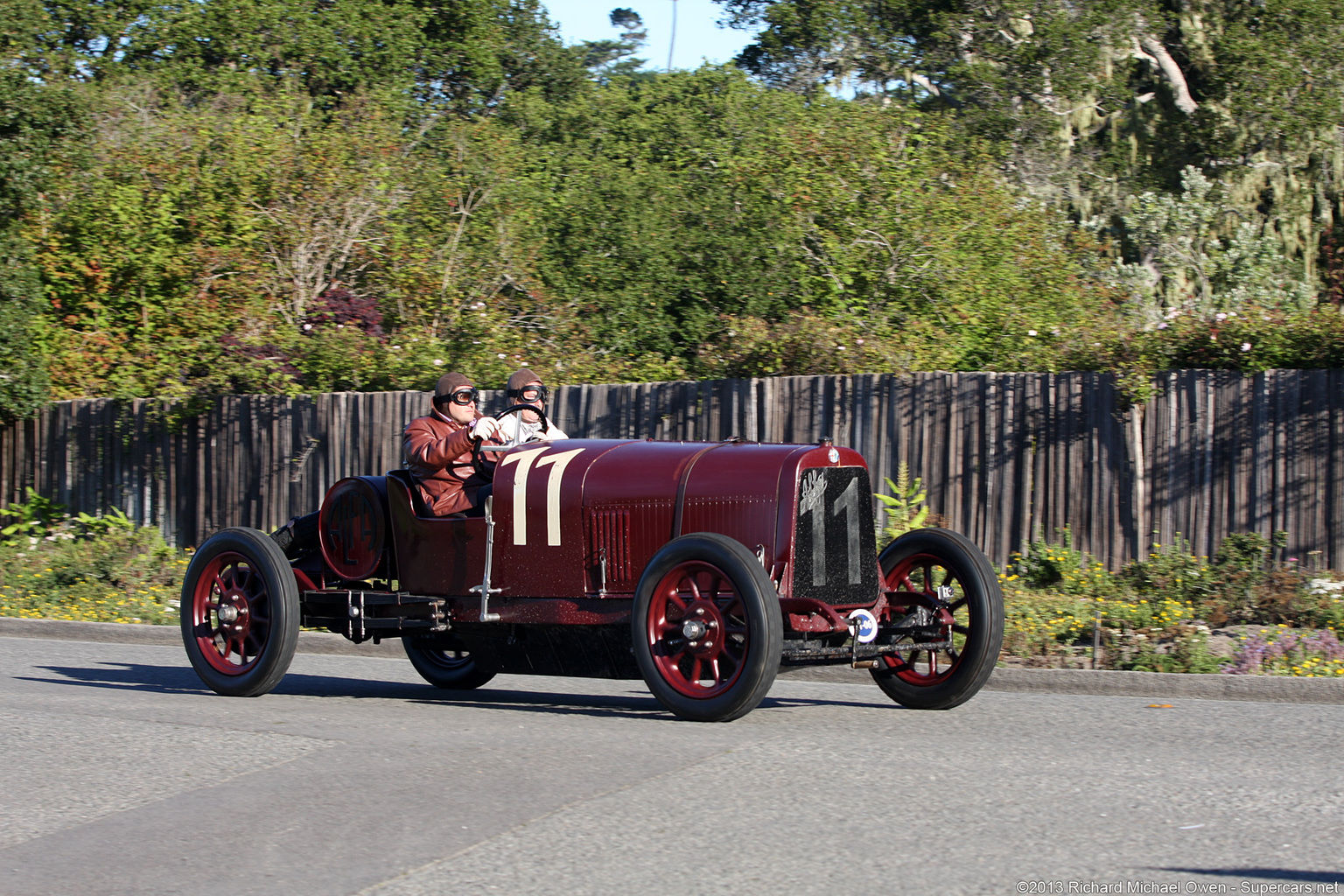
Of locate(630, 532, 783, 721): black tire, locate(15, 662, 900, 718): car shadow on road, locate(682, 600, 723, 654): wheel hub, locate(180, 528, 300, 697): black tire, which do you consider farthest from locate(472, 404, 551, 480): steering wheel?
locate(682, 600, 723, 654): wheel hub

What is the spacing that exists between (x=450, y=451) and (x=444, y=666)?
178 centimetres

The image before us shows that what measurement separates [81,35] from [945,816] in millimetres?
33109

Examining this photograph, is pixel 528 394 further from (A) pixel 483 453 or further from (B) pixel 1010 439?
(B) pixel 1010 439

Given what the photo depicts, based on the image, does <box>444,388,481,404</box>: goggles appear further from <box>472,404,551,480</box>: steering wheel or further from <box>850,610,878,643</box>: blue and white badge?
<box>850,610,878,643</box>: blue and white badge

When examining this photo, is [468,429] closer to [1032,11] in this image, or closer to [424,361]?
[424,361]

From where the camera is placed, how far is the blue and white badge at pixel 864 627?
7.09 metres

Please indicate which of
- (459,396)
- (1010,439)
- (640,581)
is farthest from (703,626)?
(1010,439)

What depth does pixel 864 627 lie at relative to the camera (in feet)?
23.4

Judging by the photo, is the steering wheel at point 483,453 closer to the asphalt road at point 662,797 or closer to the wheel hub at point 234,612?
the asphalt road at point 662,797

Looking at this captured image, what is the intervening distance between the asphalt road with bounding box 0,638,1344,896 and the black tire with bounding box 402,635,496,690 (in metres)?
0.71

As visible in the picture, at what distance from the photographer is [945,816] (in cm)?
523

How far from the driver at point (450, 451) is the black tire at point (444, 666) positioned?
116 cm

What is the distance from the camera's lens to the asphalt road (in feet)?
15.2
